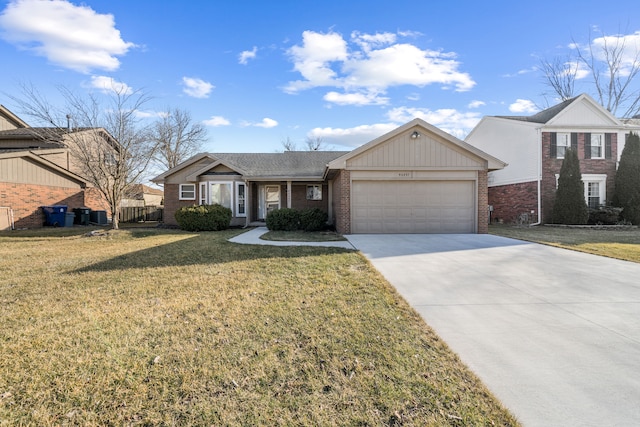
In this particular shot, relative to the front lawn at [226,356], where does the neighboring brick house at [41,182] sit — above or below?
above

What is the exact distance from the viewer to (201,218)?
1414 centimetres

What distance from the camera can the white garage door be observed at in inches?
491

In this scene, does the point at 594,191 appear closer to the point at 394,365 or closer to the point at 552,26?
the point at 552,26

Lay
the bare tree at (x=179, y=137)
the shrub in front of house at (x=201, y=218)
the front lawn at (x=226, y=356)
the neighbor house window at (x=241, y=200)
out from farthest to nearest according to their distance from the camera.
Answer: the bare tree at (x=179, y=137), the neighbor house window at (x=241, y=200), the shrub in front of house at (x=201, y=218), the front lawn at (x=226, y=356)

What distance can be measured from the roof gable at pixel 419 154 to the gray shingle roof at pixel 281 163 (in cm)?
429

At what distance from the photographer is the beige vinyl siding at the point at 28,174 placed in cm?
1600

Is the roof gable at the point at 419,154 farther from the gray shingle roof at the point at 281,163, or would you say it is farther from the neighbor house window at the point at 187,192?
the neighbor house window at the point at 187,192

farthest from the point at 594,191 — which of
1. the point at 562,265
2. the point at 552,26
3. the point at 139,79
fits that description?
the point at 139,79

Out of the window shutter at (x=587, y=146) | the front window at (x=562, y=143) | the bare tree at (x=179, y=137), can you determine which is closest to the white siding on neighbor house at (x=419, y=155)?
the front window at (x=562, y=143)

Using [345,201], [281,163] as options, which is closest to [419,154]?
[345,201]

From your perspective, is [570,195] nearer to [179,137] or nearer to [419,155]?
[419,155]

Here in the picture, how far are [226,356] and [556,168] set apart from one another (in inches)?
817

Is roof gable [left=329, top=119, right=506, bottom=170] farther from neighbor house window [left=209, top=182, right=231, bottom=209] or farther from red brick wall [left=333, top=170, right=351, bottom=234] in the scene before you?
neighbor house window [left=209, top=182, right=231, bottom=209]

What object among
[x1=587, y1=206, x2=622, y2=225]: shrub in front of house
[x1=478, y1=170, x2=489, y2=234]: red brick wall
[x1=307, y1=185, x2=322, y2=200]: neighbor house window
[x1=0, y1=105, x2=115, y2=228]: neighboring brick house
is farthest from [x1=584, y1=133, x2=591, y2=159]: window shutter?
[x1=0, y1=105, x2=115, y2=228]: neighboring brick house
